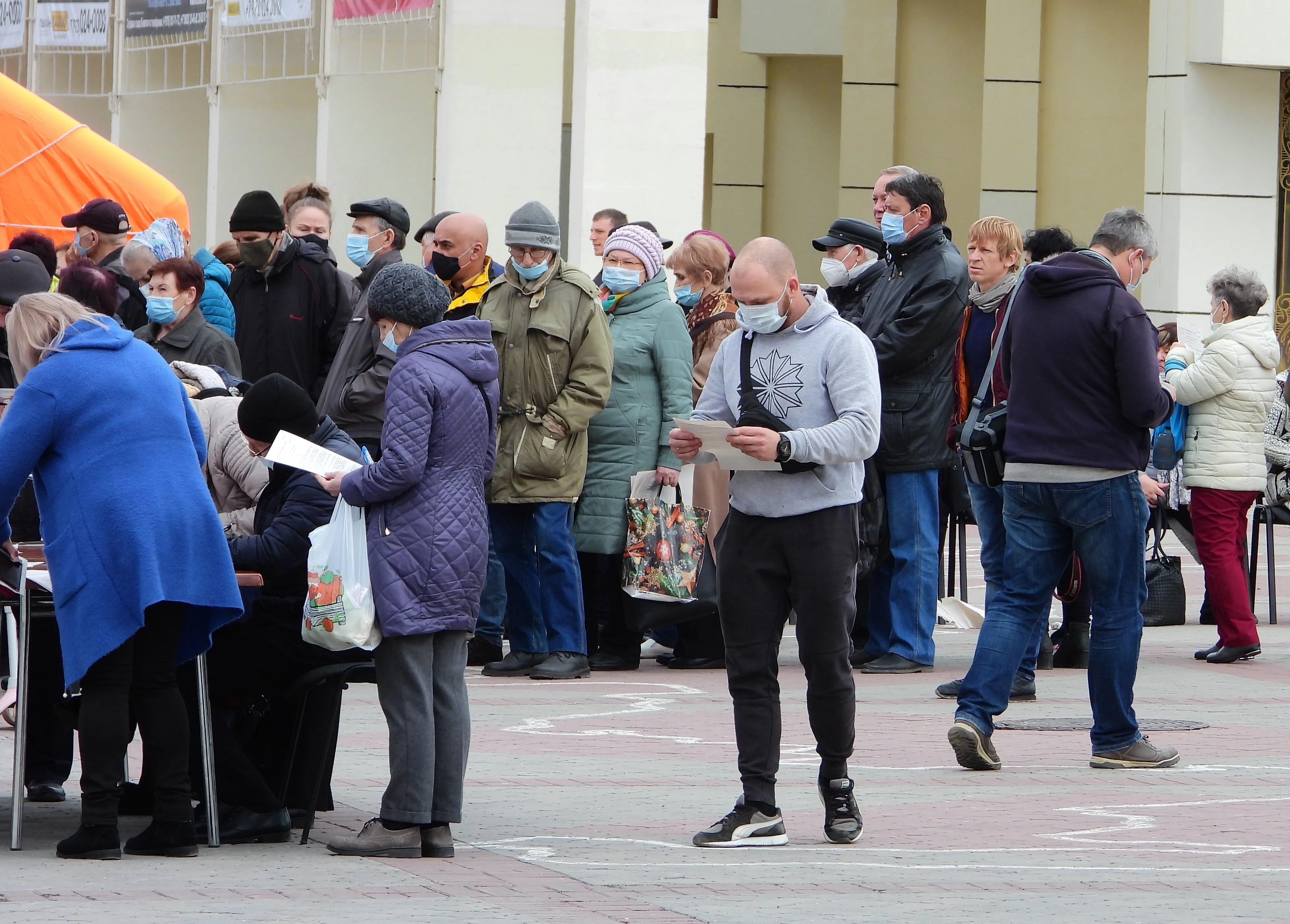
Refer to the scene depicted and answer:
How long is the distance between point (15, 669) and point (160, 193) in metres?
12.5

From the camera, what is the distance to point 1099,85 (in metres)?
24.0

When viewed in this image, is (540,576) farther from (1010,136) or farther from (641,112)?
(1010,136)

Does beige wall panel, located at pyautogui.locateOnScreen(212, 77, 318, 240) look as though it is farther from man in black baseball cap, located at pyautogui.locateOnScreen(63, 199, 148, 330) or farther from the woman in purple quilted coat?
the woman in purple quilted coat

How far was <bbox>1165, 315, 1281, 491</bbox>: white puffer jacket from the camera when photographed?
12.2m

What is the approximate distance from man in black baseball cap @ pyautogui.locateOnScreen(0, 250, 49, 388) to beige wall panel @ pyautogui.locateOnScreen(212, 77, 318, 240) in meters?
14.9

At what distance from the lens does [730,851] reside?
7.05m

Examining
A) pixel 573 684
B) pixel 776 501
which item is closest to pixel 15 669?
pixel 776 501

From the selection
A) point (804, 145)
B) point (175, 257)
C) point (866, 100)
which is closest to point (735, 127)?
point (804, 145)

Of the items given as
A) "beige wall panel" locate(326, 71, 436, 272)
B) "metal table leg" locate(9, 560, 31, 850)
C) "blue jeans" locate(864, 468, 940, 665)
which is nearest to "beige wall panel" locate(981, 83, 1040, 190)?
"beige wall panel" locate(326, 71, 436, 272)

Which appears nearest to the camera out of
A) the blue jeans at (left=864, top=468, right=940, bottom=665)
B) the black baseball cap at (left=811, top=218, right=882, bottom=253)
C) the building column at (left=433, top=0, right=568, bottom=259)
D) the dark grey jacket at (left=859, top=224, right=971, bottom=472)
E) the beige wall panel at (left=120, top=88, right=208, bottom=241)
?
the dark grey jacket at (left=859, top=224, right=971, bottom=472)

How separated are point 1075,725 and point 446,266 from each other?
12.6 feet

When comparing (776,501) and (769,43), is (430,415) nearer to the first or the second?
(776,501)

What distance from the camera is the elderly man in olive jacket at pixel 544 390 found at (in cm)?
1088

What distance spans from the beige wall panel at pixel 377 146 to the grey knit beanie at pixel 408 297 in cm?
1402
